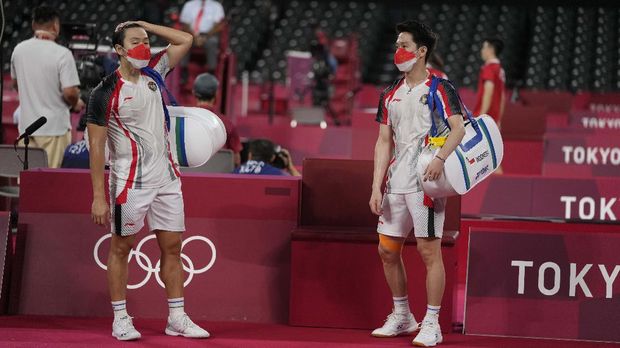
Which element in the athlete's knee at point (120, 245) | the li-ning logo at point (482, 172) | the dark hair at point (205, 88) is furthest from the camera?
the dark hair at point (205, 88)

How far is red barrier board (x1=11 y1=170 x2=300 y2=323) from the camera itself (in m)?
6.30

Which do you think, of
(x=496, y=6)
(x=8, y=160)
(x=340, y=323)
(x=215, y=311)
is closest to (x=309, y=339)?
(x=340, y=323)

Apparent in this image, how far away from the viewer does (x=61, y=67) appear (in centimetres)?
802

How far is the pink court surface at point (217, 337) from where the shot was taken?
18.3 ft

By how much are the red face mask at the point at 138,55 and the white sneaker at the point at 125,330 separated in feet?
4.20

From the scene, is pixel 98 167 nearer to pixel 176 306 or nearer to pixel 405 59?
pixel 176 306

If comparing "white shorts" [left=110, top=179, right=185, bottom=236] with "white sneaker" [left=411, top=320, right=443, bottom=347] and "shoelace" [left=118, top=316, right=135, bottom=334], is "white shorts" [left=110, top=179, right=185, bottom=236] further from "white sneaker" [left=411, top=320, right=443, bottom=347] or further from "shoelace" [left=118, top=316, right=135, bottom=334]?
"white sneaker" [left=411, top=320, right=443, bottom=347]

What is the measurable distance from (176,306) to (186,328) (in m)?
0.12

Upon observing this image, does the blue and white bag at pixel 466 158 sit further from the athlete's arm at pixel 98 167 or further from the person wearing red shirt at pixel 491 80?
the person wearing red shirt at pixel 491 80

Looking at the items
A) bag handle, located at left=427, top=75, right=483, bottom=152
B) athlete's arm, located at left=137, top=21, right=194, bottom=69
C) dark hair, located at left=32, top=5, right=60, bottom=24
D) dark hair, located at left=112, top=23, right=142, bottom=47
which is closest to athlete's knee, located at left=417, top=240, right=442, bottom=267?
bag handle, located at left=427, top=75, right=483, bottom=152

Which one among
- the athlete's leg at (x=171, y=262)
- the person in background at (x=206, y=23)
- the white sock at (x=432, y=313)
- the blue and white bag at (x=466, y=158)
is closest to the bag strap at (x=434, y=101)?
the blue and white bag at (x=466, y=158)

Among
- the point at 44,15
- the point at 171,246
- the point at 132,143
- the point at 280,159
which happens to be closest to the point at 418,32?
the point at 132,143

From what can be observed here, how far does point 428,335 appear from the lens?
5559 millimetres

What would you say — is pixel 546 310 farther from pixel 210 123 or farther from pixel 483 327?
pixel 210 123
